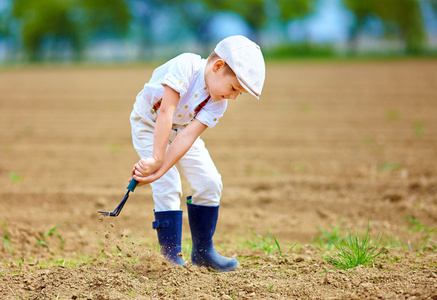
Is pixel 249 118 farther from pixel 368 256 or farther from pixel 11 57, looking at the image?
pixel 11 57

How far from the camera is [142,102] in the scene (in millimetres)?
2822

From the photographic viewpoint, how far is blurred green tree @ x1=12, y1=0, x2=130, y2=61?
47.5m

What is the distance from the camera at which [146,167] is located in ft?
8.21

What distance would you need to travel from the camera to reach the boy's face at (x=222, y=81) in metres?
2.49

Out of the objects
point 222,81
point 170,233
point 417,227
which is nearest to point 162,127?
point 222,81

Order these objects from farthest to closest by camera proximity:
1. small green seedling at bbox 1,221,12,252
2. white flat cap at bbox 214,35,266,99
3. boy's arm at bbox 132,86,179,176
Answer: small green seedling at bbox 1,221,12,252 → boy's arm at bbox 132,86,179,176 → white flat cap at bbox 214,35,266,99

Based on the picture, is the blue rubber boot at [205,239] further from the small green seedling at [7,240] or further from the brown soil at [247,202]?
the small green seedling at [7,240]

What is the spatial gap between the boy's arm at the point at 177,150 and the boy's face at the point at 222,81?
0.23 meters

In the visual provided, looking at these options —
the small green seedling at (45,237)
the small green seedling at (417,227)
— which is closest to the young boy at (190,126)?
the small green seedling at (45,237)

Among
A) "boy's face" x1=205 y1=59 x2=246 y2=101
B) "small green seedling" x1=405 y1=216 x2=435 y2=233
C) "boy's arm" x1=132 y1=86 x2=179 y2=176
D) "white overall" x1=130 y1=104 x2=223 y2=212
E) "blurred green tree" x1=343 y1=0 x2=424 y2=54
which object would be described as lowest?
"small green seedling" x1=405 y1=216 x2=435 y2=233

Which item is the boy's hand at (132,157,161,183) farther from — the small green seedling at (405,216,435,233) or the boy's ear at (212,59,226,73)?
the small green seedling at (405,216,435,233)

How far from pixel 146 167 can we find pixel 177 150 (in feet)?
0.64

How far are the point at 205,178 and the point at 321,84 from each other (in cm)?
1279

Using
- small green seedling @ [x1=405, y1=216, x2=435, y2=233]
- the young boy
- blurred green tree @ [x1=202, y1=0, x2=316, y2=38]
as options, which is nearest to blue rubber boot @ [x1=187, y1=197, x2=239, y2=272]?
the young boy
